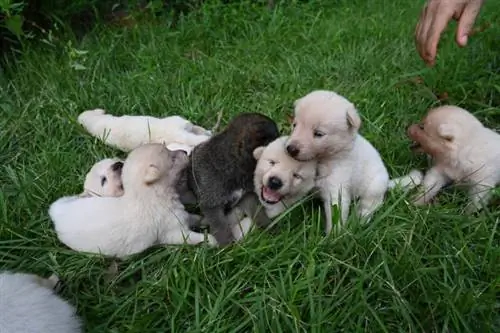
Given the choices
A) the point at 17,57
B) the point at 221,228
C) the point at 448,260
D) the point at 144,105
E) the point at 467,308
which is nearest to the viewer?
the point at 467,308

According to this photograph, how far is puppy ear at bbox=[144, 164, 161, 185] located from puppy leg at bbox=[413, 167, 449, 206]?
1630 mm

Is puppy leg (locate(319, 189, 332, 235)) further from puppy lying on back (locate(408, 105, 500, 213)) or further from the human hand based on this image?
the human hand

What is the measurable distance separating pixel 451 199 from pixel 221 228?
4.97 feet

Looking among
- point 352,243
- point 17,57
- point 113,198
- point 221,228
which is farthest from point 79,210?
point 17,57

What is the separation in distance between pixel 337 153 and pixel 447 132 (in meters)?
0.81

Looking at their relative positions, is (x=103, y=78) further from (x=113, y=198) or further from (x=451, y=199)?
(x=451, y=199)

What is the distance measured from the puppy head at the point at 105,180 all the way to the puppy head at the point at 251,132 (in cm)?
79

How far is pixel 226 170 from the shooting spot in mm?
3895

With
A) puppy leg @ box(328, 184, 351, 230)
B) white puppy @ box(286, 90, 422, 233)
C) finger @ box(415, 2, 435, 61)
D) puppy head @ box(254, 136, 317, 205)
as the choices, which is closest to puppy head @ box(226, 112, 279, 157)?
puppy head @ box(254, 136, 317, 205)

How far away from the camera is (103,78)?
5758 mm

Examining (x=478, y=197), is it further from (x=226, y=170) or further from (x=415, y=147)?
(x=226, y=170)

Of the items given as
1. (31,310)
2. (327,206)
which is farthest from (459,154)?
(31,310)

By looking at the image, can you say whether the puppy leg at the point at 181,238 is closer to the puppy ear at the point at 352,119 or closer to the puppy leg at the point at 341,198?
the puppy leg at the point at 341,198

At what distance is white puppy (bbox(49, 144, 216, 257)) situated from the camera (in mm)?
3533
